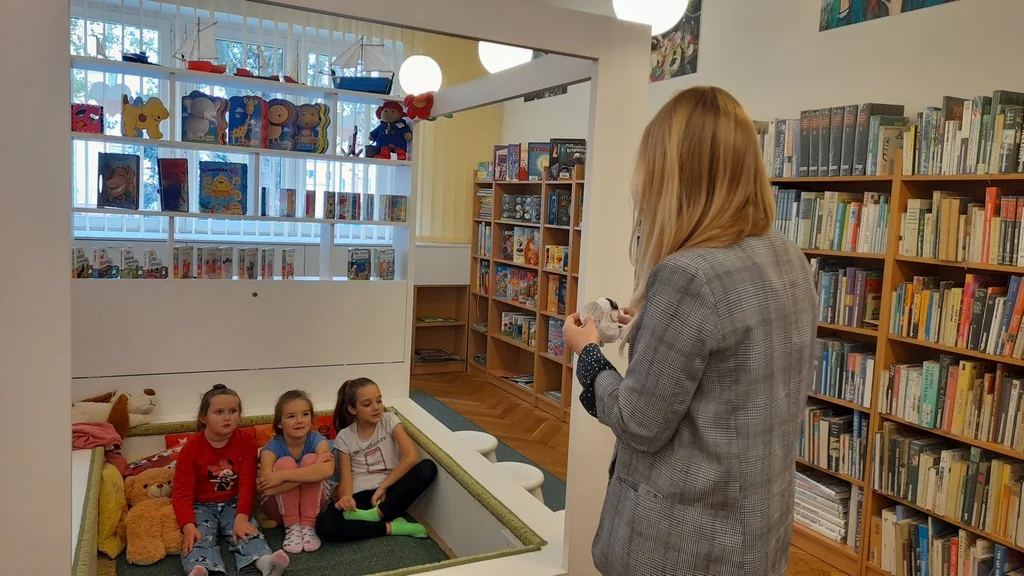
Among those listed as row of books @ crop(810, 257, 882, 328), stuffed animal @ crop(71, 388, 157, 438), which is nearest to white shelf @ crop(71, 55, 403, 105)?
stuffed animal @ crop(71, 388, 157, 438)

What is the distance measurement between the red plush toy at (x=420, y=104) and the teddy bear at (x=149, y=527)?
2.21 m

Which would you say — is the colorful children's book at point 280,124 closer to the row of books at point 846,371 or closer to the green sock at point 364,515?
the green sock at point 364,515

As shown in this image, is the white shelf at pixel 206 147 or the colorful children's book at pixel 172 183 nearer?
the white shelf at pixel 206 147

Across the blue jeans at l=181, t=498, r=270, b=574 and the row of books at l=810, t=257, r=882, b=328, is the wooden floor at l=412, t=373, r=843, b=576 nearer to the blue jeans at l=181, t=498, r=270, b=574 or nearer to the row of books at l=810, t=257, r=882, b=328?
the row of books at l=810, t=257, r=882, b=328

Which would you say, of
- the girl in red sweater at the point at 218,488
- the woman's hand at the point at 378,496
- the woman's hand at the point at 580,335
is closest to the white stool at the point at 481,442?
the woman's hand at the point at 378,496

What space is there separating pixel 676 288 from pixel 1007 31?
8.47 ft

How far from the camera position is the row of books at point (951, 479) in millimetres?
2695

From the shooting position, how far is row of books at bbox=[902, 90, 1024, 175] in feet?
8.70

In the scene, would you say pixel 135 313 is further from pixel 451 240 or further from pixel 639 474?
pixel 451 240

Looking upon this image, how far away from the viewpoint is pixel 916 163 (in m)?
3.01

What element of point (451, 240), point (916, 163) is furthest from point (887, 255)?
point (451, 240)

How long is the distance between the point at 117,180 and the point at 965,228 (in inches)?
141

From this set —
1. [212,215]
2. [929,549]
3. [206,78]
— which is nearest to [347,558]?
[212,215]

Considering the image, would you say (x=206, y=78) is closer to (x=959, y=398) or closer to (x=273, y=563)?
(x=273, y=563)
